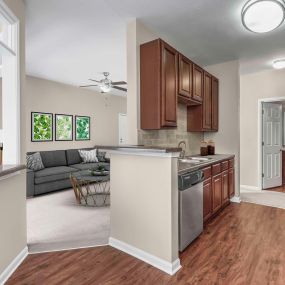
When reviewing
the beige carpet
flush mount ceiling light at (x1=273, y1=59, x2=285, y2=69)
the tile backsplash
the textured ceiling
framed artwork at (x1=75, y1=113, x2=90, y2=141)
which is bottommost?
the beige carpet

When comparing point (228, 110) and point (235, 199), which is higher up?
point (228, 110)

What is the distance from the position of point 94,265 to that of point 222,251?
53.0 inches

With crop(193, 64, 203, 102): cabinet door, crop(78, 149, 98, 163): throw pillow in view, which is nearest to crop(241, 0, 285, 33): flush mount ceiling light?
crop(193, 64, 203, 102): cabinet door

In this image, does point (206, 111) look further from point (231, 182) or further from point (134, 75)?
point (134, 75)

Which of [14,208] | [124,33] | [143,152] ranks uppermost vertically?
[124,33]

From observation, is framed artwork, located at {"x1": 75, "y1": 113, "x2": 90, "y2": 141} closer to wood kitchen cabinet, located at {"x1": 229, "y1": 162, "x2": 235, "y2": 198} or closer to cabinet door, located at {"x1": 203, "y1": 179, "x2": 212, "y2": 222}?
wood kitchen cabinet, located at {"x1": 229, "y1": 162, "x2": 235, "y2": 198}

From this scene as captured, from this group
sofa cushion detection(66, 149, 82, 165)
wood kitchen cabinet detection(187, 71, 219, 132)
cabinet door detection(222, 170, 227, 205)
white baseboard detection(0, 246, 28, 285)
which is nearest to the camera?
white baseboard detection(0, 246, 28, 285)

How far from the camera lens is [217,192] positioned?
345cm

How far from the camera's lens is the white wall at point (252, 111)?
5.16 meters

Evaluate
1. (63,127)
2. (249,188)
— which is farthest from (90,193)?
(249,188)

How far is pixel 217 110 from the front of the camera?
14.8 feet

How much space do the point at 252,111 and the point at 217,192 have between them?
2837mm

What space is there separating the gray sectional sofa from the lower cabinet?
3313 millimetres

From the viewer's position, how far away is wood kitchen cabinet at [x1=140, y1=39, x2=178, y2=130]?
2.68 meters
